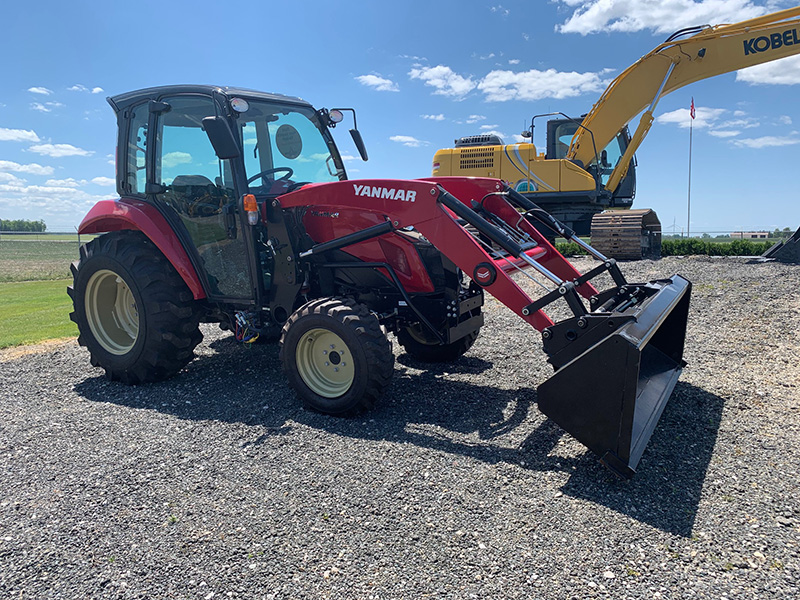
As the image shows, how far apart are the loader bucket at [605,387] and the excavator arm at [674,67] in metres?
9.84

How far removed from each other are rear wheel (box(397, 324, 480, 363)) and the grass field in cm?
555

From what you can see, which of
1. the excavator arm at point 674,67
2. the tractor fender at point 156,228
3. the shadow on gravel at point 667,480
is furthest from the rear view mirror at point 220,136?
the excavator arm at point 674,67

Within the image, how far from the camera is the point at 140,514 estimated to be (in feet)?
11.2

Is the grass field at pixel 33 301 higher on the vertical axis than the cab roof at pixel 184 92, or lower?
lower

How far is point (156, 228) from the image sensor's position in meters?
5.79

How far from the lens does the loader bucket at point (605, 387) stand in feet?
11.4

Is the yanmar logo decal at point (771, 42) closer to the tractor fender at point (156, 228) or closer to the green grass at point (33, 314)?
the tractor fender at point (156, 228)

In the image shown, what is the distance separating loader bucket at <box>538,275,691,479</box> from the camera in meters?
3.48

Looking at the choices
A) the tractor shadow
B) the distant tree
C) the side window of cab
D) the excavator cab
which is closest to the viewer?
the tractor shadow

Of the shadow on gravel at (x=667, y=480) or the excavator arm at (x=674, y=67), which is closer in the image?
the shadow on gravel at (x=667, y=480)

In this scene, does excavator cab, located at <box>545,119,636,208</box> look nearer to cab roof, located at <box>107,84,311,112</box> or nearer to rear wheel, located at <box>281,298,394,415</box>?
cab roof, located at <box>107,84,311,112</box>

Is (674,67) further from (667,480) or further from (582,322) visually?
(667,480)

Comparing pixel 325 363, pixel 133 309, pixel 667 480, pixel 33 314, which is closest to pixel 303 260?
pixel 325 363

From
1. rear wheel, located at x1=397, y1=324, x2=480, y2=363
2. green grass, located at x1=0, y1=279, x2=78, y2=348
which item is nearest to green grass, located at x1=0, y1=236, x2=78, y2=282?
green grass, located at x1=0, y1=279, x2=78, y2=348
